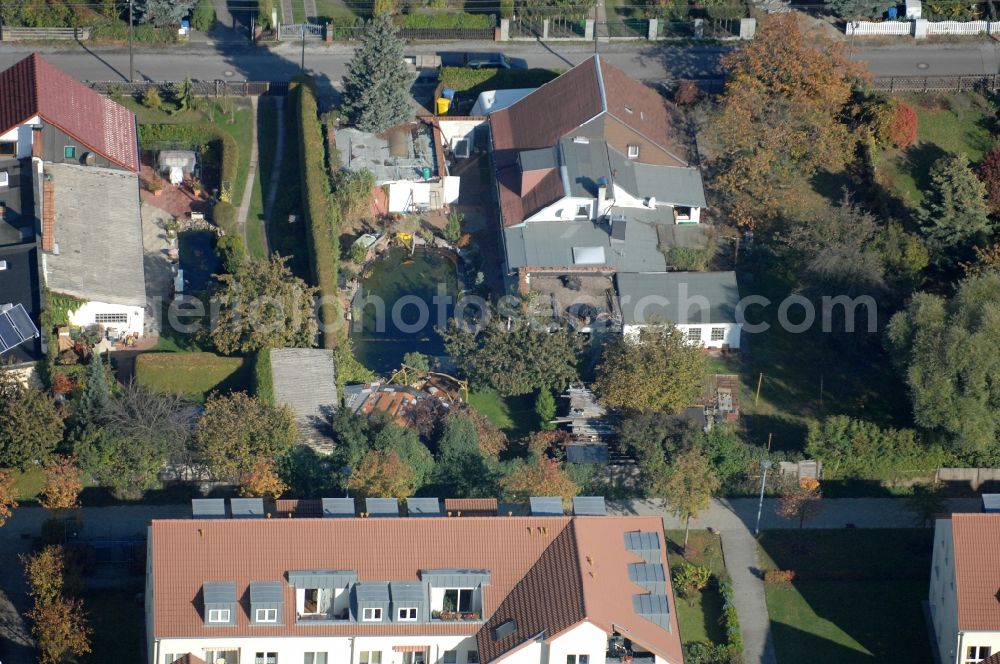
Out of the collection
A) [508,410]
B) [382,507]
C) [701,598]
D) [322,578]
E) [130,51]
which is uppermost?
[130,51]

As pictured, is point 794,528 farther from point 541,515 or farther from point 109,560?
point 109,560

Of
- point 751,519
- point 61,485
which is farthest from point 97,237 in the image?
point 751,519

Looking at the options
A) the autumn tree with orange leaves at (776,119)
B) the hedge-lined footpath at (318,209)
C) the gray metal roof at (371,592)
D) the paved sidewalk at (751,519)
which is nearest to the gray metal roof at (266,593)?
the gray metal roof at (371,592)

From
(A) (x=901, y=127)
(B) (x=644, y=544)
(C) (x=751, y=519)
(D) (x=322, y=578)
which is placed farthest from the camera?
(A) (x=901, y=127)

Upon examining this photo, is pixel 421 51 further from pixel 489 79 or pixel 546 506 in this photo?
pixel 546 506

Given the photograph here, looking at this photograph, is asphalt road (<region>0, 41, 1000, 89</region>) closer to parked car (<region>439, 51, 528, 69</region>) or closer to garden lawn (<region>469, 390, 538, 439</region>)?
parked car (<region>439, 51, 528, 69</region>)

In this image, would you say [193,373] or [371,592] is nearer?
[371,592]
